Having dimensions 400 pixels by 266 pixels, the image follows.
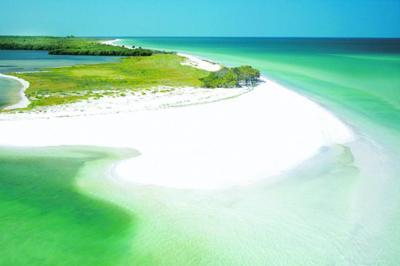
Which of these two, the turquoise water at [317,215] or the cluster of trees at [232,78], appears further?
the cluster of trees at [232,78]

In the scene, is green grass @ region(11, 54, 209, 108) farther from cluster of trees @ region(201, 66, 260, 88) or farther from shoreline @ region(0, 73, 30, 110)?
cluster of trees @ region(201, 66, 260, 88)

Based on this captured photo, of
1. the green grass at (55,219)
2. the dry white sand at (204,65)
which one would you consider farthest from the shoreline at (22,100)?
the dry white sand at (204,65)

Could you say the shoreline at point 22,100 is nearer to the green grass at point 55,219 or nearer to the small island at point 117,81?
the small island at point 117,81

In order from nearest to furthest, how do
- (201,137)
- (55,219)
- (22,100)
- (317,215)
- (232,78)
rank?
(317,215) → (55,219) → (201,137) → (22,100) → (232,78)

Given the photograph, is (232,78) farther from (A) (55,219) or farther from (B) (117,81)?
(A) (55,219)

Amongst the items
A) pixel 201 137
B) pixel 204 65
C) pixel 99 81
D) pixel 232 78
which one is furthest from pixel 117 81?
pixel 201 137

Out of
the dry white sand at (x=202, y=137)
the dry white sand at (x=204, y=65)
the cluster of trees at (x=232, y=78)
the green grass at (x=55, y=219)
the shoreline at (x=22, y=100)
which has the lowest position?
the green grass at (x=55, y=219)
